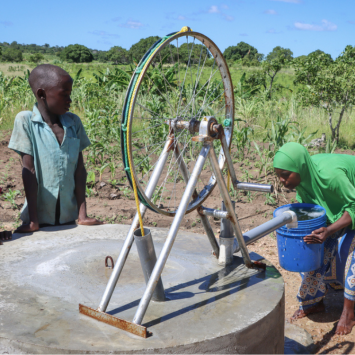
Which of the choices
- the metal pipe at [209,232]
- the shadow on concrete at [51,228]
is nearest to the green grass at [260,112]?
the shadow on concrete at [51,228]

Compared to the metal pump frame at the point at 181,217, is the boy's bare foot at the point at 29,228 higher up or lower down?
lower down

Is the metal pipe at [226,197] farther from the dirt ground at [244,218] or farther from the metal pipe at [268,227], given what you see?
the dirt ground at [244,218]

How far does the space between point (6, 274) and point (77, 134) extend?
981 millimetres

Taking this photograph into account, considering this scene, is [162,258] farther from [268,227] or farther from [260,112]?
[260,112]

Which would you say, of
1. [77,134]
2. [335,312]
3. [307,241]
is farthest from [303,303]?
[77,134]

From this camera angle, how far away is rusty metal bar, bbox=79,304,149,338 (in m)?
1.57

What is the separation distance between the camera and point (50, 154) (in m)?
2.53

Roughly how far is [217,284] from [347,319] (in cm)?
113

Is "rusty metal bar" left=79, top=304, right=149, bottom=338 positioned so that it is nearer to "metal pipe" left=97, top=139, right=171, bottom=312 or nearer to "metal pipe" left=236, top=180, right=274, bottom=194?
"metal pipe" left=97, top=139, right=171, bottom=312

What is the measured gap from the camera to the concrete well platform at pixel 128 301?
5.10ft

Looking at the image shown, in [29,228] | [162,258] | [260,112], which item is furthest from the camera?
[260,112]

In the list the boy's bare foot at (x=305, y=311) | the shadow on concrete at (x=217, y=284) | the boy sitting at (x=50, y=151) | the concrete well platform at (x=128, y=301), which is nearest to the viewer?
the concrete well platform at (x=128, y=301)

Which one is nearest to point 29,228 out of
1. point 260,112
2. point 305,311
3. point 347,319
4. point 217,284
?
point 217,284

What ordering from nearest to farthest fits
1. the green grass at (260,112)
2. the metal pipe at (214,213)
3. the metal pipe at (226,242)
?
the metal pipe at (214,213) → the metal pipe at (226,242) → the green grass at (260,112)
